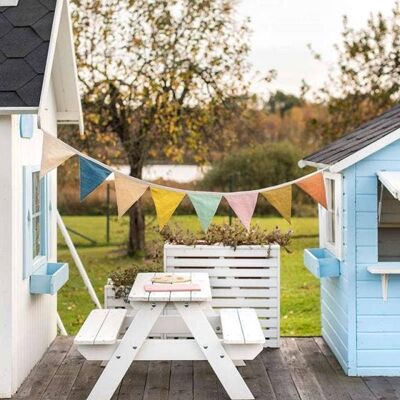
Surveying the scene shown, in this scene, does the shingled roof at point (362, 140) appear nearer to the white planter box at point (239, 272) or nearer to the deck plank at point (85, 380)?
the white planter box at point (239, 272)

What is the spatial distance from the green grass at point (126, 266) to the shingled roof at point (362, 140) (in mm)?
2311

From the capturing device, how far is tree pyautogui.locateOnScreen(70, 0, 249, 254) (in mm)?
13500

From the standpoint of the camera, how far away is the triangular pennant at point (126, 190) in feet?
19.1

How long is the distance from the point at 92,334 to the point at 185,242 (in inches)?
78.8

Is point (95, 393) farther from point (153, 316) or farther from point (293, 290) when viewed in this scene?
point (293, 290)

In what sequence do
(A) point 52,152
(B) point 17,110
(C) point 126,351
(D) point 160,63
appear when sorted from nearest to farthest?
(B) point 17,110 < (C) point 126,351 < (A) point 52,152 < (D) point 160,63

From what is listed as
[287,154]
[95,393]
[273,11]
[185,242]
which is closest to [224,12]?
[273,11]

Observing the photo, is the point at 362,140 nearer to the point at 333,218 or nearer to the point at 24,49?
the point at 333,218

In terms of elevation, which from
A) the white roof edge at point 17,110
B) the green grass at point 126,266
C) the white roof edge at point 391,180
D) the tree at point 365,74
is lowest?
the green grass at point 126,266

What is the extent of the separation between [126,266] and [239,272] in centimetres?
680

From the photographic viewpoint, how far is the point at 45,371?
640cm

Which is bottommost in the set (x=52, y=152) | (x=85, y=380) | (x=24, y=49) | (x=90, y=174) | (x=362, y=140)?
(x=85, y=380)

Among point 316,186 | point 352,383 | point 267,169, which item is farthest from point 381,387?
point 267,169

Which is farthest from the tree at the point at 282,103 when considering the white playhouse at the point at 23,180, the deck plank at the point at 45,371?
the white playhouse at the point at 23,180
